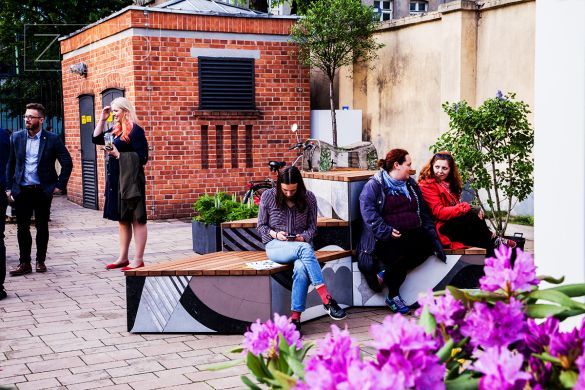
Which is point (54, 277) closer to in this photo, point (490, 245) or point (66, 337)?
point (66, 337)

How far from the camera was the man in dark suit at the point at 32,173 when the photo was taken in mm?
9102

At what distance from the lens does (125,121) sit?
29.7ft

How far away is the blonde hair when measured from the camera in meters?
8.98

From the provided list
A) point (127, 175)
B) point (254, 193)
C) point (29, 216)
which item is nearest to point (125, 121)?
point (127, 175)

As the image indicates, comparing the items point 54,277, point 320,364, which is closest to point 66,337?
point 54,277

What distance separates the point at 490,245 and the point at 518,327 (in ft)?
20.2

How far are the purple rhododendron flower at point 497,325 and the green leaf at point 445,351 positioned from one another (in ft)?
0.16

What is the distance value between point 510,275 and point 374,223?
530cm

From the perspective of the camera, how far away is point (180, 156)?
1459 cm

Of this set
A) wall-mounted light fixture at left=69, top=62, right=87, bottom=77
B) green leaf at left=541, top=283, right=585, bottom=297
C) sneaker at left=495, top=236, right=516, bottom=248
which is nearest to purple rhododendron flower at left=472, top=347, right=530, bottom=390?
green leaf at left=541, top=283, right=585, bottom=297

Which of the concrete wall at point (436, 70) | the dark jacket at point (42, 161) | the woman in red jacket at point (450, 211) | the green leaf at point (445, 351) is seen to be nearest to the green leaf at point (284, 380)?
the green leaf at point (445, 351)

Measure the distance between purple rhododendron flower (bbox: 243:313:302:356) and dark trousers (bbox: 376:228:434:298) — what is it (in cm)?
518

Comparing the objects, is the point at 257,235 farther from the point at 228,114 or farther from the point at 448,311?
the point at 228,114

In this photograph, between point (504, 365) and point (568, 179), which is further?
point (568, 179)
